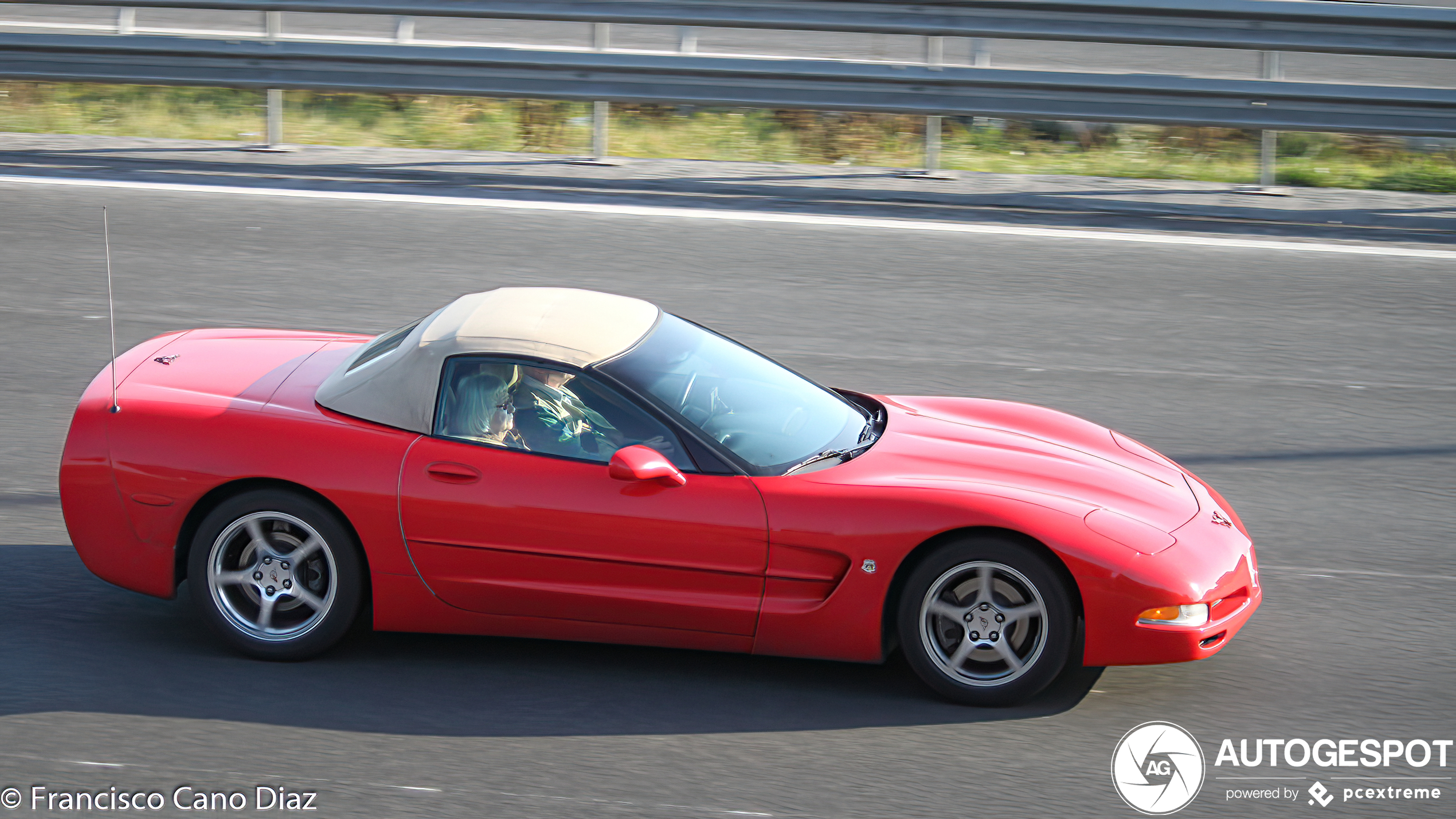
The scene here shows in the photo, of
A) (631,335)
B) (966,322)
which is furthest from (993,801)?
(966,322)

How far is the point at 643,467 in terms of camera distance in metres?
4.48

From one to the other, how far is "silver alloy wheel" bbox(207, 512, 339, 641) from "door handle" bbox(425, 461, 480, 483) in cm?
44

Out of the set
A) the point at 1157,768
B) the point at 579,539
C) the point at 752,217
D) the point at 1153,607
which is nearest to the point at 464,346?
the point at 579,539

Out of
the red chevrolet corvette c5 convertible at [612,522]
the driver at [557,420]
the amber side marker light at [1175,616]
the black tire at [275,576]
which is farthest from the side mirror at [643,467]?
the amber side marker light at [1175,616]

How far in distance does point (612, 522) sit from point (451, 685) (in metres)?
0.72

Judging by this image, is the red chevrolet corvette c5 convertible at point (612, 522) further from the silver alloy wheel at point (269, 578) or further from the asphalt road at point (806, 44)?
the asphalt road at point (806, 44)

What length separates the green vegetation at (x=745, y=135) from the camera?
11.8 meters

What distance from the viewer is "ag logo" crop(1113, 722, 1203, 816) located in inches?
162

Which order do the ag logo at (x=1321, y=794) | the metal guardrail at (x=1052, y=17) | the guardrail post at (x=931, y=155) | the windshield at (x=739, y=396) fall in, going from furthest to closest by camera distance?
the guardrail post at (x=931, y=155) → the metal guardrail at (x=1052, y=17) → the windshield at (x=739, y=396) → the ag logo at (x=1321, y=794)

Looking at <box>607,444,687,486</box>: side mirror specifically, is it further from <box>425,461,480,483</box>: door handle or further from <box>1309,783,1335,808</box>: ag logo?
<box>1309,783,1335,808</box>: ag logo

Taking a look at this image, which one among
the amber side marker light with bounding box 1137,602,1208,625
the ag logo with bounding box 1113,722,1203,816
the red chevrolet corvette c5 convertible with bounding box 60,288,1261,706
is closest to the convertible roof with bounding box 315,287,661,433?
the red chevrolet corvette c5 convertible with bounding box 60,288,1261,706

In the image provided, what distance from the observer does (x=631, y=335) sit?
506cm

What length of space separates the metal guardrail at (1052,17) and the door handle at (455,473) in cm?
711

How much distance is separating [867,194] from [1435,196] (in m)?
4.22
